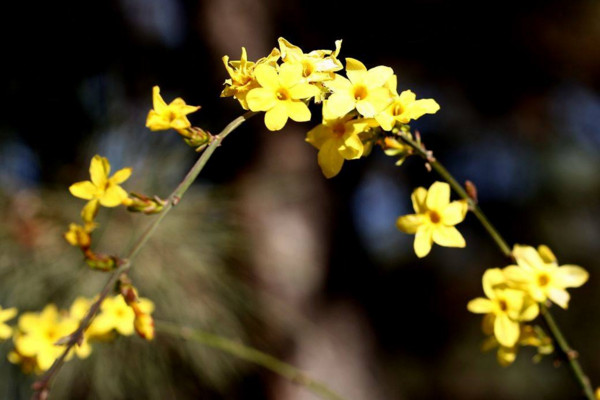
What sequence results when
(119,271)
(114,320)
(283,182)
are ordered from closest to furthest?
(119,271) → (114,320) → (283,182)

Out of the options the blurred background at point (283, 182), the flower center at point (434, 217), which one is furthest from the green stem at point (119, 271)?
the blurred background at point (283, 182)

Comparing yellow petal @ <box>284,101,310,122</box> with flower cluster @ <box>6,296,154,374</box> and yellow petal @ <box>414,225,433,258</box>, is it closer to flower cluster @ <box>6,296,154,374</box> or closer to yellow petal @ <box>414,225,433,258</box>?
yellow petal @ <box>414,225,433,258</box>

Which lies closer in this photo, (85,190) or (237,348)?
(85,190)

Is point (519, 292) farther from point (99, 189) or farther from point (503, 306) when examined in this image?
point (99, 189)

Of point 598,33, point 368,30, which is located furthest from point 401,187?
point 598,33

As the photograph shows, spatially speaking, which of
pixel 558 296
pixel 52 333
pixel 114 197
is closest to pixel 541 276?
pixel 558 296

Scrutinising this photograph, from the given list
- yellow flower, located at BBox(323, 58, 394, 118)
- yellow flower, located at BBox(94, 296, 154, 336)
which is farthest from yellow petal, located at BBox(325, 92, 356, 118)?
yellow flower, located at BBox(94, 296, 154, 336)

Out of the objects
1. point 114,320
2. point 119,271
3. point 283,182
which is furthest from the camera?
point 283,182
